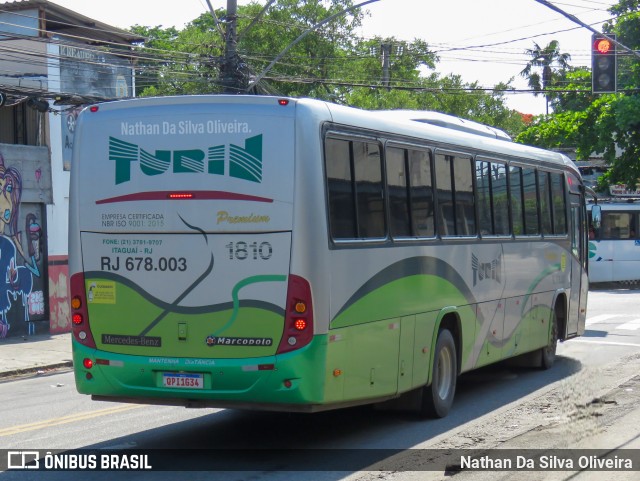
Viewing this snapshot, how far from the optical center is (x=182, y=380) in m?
8.91

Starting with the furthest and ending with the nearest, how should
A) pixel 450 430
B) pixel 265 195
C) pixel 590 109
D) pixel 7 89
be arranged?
1. pixel 590 109
2. pixel 7 89
3. pixel 450 430
4. pixel 265 195

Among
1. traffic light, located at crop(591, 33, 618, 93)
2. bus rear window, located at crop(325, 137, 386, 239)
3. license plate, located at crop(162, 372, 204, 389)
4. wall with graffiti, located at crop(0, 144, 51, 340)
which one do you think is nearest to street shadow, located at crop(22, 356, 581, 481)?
license plate, located at crop(162, 372, 204, 389)

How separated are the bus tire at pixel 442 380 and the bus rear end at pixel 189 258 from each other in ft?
9.14

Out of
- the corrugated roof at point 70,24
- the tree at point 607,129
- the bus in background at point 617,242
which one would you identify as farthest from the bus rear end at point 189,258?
the bus in background at point 617,242

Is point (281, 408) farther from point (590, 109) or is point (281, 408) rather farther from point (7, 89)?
point (590, 109)

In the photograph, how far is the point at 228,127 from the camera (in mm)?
8969

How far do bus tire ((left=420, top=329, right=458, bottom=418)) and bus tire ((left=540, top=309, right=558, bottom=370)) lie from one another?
167 inches

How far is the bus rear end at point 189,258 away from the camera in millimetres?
8695

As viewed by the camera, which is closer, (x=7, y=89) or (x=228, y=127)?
(x=228, y=127)

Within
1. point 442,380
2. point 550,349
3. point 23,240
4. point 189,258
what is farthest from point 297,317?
point 23,240

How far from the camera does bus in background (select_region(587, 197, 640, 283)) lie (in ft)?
132

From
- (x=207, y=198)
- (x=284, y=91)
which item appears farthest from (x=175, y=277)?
(x=284, y=91)

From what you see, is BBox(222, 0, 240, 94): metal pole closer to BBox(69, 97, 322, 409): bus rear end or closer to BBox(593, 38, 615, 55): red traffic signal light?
BBox(593, 38, 615, 55): red traffic signal light

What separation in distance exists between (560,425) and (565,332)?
583 centimetres
